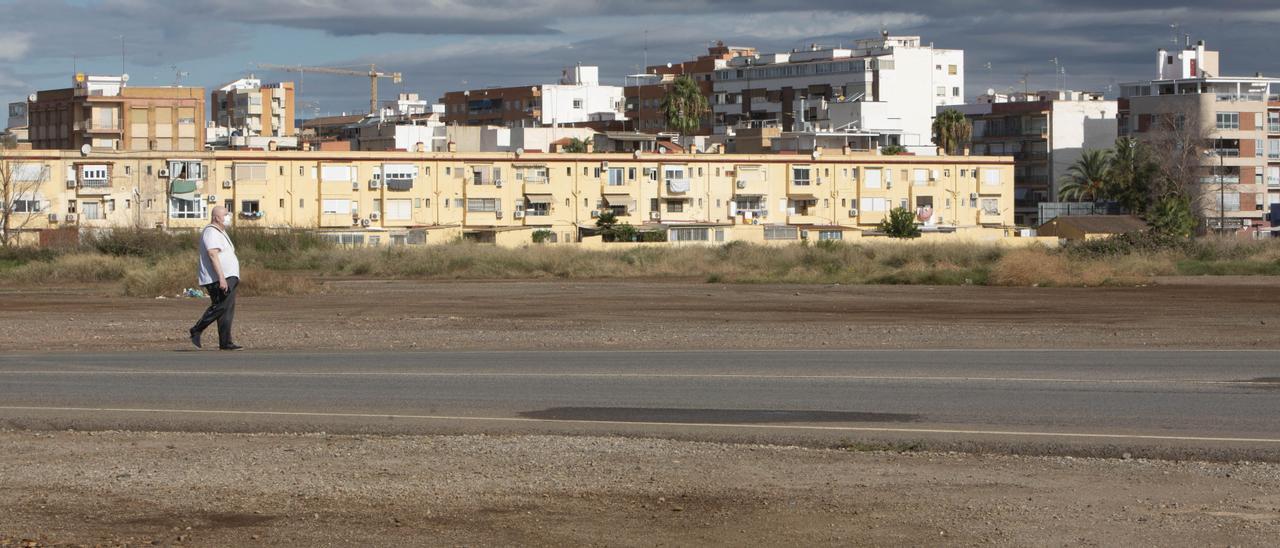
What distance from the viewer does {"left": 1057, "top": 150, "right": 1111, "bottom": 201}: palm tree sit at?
380ft

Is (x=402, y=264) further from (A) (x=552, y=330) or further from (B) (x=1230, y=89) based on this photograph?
(B) (x=1230, y=89)

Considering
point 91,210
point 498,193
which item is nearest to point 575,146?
point 498,193

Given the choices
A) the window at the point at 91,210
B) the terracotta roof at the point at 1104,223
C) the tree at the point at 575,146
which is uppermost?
the tree at the point at 575,146

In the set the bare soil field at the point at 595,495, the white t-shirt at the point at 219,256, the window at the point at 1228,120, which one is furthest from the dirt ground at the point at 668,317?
the window at the point at 1228,120

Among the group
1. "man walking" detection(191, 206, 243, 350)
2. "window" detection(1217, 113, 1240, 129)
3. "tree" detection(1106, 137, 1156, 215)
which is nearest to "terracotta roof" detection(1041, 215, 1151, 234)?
"tree" detection(1106, 137, 1156, 215)

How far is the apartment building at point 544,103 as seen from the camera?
164375 mm

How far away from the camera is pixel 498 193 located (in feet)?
A: 311

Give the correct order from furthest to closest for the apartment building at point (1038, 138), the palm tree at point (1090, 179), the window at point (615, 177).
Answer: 1. the apartment building at point (1038, 138)
2. the palm tree at point (1090, 179)
3. the window at point (615, 177)

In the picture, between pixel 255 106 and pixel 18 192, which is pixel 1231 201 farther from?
pixel 255 106

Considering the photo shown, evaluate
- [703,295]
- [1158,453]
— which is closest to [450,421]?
[1158,453]

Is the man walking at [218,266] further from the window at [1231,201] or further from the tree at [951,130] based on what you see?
the tree at [951,130]

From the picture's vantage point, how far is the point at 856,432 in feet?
43.8

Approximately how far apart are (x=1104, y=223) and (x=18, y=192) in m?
63.4

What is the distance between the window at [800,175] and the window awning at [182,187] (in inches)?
1467
